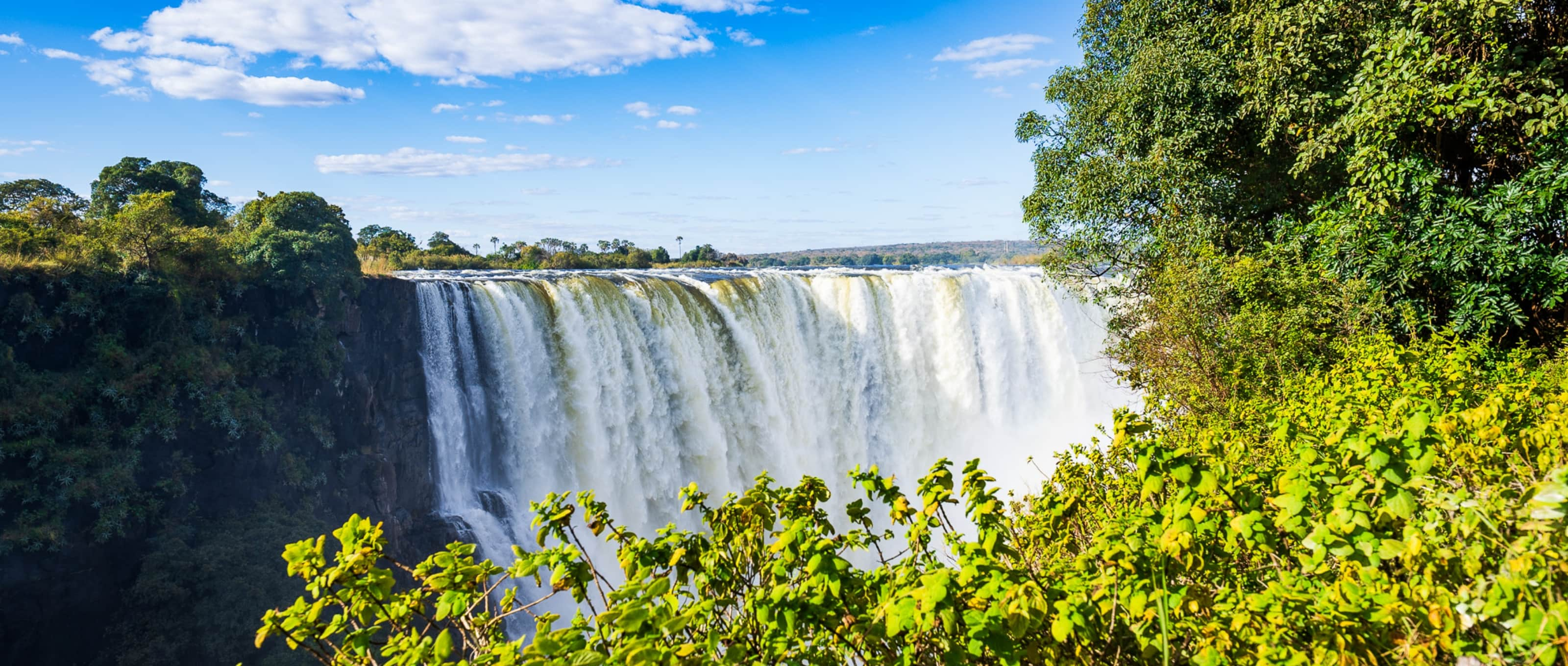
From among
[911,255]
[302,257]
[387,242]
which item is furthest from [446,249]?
[911,255]

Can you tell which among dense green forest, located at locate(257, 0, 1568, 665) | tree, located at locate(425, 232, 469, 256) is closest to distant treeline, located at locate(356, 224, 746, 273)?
tree, located at locate(425, 232, 469, 256)

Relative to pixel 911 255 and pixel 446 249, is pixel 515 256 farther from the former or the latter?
pixel 911 255

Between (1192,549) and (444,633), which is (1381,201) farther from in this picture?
(444,633)

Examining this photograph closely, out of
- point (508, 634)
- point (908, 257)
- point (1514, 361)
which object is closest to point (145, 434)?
point (508, 634)

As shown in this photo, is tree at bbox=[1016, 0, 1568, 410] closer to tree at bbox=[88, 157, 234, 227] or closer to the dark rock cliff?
the dark rock cliff

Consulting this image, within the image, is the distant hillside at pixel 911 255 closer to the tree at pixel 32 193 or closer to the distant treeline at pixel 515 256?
the distant treeline at pixel 515 256

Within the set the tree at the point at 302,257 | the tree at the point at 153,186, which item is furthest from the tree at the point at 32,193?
the tree at the point at 302,257
